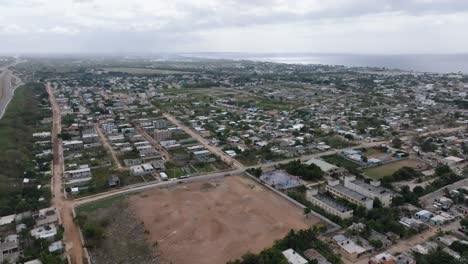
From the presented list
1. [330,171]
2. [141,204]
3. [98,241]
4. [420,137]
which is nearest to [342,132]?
[420,137]

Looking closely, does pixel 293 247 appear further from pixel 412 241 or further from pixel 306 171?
pixel 306 171

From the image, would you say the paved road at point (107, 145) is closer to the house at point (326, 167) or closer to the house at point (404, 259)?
the house at point (326, 167)

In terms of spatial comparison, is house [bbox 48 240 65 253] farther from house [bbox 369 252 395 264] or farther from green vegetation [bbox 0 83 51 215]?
house [bbox 369 252 395 264]

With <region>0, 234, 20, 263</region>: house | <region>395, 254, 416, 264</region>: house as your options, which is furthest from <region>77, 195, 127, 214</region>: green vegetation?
<region>395, 254, 416, 264</region>: house

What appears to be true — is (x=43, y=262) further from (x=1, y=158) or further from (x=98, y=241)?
(x=1, y=158)

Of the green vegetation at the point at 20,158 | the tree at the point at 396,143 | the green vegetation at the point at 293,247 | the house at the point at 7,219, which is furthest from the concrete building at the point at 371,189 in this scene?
the house at the point at 7,219
